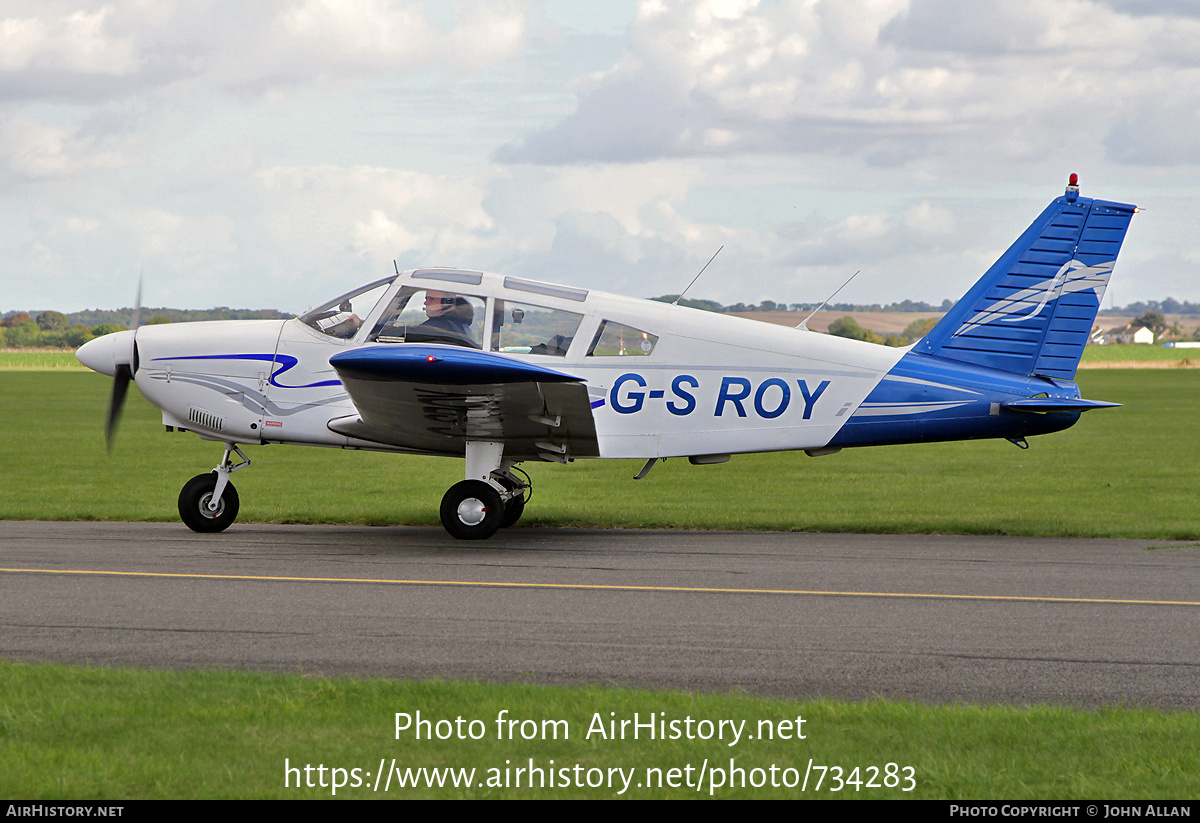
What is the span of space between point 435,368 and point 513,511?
3.24 m

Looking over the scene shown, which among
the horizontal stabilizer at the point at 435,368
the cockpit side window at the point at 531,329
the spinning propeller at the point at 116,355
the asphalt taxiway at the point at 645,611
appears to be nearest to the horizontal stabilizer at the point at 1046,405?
the asphalt taxiway at the point at 645,611

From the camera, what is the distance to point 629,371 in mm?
10867

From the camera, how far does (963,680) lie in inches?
227

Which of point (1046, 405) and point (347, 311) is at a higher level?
point (347, 311)

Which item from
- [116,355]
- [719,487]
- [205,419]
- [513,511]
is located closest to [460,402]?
[513,511]

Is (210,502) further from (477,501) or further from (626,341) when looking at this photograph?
Result: (626,341)

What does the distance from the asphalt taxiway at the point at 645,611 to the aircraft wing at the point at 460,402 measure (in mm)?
976

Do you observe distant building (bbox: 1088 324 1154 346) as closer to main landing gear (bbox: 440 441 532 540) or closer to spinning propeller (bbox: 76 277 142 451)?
main landing gear (bbox: 440 441 532 540)

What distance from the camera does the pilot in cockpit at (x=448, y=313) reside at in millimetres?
10594

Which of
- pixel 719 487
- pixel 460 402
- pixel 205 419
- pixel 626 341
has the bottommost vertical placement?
pixel 719 487

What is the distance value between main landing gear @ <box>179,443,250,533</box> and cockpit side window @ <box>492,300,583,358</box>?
283 centimetres

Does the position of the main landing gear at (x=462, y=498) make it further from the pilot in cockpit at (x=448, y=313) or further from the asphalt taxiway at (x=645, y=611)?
the pilot in cockpit at (x=448, y=313)
